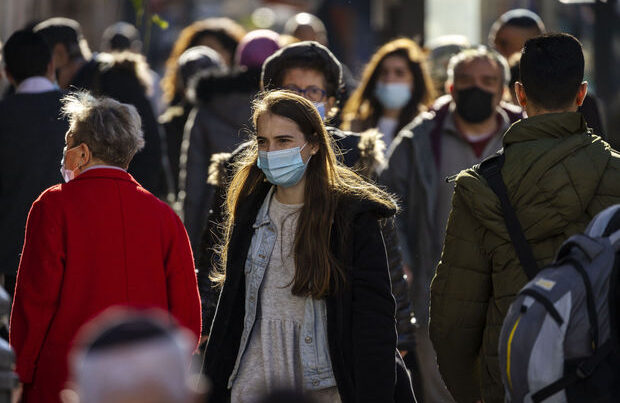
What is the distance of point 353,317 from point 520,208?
0.76m

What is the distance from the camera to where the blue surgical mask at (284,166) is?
18.2ft

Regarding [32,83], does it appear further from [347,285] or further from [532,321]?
[532,321]

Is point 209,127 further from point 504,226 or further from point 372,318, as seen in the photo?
point 504,226

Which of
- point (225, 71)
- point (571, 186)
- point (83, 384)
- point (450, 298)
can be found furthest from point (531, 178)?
point (225, 71)

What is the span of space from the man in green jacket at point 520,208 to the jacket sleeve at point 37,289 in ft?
4.71

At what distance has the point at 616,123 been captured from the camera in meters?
13.5

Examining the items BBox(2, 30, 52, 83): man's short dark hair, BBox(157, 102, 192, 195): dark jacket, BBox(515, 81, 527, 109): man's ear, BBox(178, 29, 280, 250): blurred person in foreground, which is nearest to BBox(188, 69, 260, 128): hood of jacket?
BBox(178, 29, 280, 250): blurred person in foreground

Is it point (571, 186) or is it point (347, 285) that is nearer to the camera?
point (571, 186)

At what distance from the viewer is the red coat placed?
552 cm

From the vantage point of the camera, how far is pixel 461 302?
5.29 meters

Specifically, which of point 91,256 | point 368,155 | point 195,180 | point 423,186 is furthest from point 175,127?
point 91,256

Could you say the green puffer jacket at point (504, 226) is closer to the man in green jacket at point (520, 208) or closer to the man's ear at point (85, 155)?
the man in green jacket at point (520, 208)

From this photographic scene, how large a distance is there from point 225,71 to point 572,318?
5216 mm

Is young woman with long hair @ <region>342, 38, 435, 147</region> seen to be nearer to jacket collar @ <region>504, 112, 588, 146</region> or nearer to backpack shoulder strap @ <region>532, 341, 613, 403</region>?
jacket collar @ <region>504, 112, 588, 146</region>
